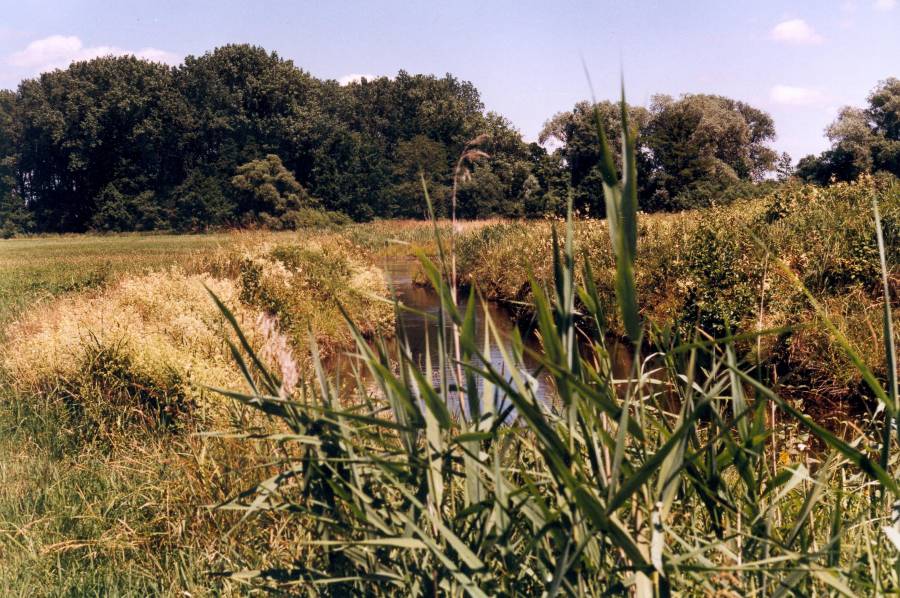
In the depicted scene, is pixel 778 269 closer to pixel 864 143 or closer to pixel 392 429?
pixel 392 429

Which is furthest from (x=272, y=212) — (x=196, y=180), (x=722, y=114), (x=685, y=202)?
(x=722, y=114)

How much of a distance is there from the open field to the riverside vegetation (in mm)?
17

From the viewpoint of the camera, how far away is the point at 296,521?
2.78 meters

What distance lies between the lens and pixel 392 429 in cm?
232

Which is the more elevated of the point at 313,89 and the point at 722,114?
the point at 313,89

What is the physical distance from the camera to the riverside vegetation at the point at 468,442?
110 centimetres

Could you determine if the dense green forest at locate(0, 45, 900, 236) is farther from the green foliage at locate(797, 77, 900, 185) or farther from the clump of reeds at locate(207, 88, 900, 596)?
the clump of reeds at locate(207, 88, 900, 596)

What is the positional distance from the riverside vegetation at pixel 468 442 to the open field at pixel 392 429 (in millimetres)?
17

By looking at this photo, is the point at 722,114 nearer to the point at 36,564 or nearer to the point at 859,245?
the point at 859,245

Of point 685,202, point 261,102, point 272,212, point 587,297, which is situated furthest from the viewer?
point 261,102

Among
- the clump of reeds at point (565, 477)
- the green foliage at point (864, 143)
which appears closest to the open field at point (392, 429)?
the clump of reeds at point (565, 477)

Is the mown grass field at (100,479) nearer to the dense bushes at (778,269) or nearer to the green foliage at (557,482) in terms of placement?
the green foliage at (557,482)

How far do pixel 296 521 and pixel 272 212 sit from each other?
40138 mm

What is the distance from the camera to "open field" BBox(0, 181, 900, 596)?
49.1 inches
